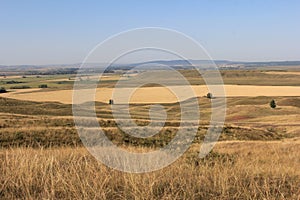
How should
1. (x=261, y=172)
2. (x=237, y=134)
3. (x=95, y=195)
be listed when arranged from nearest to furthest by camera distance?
1. (x=95, y=195)
2. (x=261, y=172)
3. (x=237, y=134)

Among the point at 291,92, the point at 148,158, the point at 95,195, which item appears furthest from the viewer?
the point at 291,92

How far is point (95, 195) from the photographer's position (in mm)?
4461

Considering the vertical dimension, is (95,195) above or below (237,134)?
above

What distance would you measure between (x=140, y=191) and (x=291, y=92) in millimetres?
124762

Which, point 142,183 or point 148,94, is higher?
point 142,183

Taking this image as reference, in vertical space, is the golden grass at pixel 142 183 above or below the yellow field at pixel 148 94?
above

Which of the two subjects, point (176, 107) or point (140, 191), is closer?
point (140, 191)

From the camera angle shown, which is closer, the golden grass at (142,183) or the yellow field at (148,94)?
the golden grass at (142,183)

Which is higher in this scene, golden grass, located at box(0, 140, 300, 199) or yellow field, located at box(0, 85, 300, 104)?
golden grass, located at box(0, 140, 300, 199)

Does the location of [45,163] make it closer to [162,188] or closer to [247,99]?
[162,188]

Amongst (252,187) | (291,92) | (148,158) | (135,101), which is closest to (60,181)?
(148,158)

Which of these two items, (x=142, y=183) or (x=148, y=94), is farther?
(x=148, y=94)

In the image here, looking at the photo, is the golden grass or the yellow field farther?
the yellow field

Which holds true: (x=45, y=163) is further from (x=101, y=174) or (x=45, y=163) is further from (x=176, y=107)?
(x=176, y=107)
